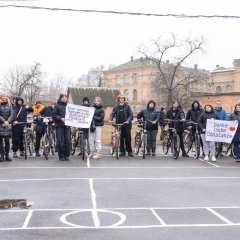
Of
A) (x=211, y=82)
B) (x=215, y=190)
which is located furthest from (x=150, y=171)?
(x=211, y=82)

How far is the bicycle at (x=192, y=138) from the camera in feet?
48.2

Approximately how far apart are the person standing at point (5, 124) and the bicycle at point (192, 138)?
5.75 meters

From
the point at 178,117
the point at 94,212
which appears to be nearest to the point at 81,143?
the point at 178,117

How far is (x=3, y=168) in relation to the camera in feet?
40.8

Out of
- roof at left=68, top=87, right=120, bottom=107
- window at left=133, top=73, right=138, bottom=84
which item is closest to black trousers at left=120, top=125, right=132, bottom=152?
roof at left=68, top=87, right=120, bottom=107

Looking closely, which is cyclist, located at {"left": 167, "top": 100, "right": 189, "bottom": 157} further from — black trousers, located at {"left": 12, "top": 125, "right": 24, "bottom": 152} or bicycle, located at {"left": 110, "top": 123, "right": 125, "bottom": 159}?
black trousers, located at {"left": 12, "top": 125, "right": 24, "bottom": 152}

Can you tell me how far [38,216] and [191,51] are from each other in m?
54.0

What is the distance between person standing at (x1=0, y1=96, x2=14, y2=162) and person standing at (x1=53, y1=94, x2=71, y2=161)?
4.46ft

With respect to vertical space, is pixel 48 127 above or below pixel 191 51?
below

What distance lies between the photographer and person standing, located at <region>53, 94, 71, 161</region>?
45.8 ft

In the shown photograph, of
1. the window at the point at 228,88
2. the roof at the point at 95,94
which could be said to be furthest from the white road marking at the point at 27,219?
the window at the point at 228,88

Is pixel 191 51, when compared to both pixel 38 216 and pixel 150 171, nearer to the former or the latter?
pixel 150 171

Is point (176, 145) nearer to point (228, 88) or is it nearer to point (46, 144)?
point (46, 144)

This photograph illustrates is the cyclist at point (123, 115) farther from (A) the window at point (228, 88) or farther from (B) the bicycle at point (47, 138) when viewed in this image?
(A) the window at point (228, 88)
